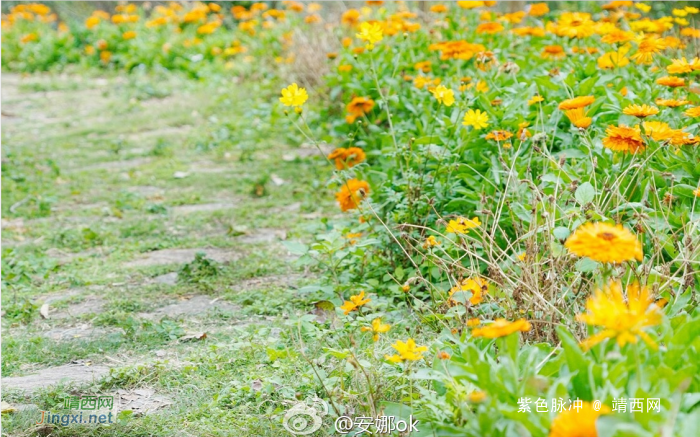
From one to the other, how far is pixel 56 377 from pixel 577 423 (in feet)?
5.80

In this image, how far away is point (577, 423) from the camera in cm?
124

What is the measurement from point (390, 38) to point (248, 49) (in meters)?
2.99

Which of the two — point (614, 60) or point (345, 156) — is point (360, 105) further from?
point (614, 60)

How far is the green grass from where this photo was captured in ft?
7.27

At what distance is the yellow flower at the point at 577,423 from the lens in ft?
4.05

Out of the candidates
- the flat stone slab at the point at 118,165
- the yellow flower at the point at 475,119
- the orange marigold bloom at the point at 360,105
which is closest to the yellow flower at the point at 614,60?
the yellow flower at the point at 475,119

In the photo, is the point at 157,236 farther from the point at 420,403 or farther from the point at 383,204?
the point at 420,403

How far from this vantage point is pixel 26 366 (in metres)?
2.48

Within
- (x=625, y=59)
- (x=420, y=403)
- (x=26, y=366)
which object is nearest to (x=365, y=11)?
(x=625, y=59)

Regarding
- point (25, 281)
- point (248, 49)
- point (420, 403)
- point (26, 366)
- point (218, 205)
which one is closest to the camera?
point (420, 403)

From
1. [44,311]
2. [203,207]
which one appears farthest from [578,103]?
[203,207]

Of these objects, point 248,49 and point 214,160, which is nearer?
point 214,160

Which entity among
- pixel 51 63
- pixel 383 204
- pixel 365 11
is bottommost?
pixel 51 63

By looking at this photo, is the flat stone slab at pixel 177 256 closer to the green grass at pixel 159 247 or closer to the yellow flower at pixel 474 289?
the green grass at pixel 159 247
